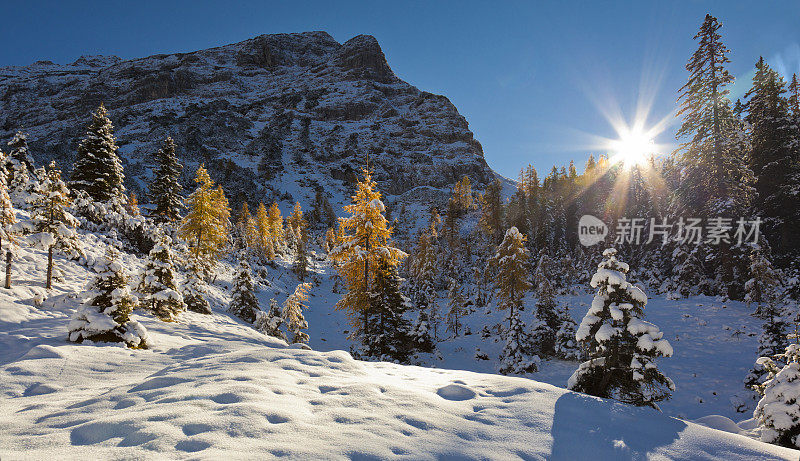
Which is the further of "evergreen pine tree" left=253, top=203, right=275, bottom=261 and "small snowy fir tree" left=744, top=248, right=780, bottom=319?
"evergreen pine tree" left=253, top=203, right=275, bottom=261

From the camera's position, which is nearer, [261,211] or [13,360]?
[13,360]

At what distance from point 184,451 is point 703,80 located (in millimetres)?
32123

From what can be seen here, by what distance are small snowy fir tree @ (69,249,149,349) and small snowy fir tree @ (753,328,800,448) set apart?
50.7ft

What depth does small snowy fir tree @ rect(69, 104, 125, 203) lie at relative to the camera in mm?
24422

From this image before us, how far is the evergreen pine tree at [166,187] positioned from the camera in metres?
28.2

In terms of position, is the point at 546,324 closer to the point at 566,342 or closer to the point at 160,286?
the point at 566,342

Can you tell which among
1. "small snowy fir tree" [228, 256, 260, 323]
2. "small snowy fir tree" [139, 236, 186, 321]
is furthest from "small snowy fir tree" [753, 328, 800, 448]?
"small snowy fir tree" [228, 256, 260, 323]

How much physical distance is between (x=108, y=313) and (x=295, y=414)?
31.1 ft

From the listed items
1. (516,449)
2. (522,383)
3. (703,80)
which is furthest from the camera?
(703,80)

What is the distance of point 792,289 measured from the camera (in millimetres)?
20750

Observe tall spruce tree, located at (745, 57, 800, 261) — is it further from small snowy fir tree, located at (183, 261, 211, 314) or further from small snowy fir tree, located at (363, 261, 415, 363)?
small snowy fir tree, located at (183, 261, 211, 314)

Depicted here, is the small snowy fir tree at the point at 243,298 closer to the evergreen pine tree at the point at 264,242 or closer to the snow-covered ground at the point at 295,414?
the snow-covered ground at the point at 295,414

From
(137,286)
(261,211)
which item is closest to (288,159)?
(261,211)

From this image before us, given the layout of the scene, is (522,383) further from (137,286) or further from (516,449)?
(137,286)
